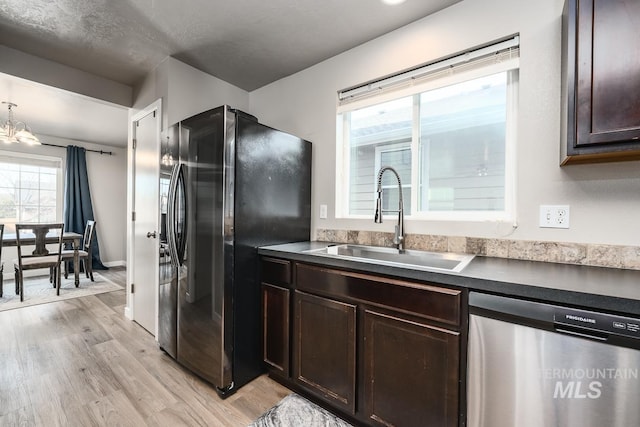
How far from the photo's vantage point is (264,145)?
1949 mm

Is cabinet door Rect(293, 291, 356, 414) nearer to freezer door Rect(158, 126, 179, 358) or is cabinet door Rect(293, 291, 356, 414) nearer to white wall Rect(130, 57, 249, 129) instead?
freezer door Rect(158, 126, 179, 358)

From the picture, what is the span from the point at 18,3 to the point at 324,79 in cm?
210

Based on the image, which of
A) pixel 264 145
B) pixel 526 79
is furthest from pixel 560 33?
pixel 264 145

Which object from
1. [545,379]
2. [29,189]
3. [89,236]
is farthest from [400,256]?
[29,189]

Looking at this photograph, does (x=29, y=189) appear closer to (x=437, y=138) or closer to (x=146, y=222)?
(x=146, y=222)

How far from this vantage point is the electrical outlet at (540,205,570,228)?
4.68 feet

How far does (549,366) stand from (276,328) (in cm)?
141

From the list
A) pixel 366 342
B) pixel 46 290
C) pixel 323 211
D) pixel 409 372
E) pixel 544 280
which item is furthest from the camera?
pixel 46 290

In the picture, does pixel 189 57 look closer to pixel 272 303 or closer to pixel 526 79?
pixel 272 303

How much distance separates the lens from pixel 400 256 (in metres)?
1.87

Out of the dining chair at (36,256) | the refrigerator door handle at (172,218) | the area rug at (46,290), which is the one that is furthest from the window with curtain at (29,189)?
the refrigerator door handle at (172,218)

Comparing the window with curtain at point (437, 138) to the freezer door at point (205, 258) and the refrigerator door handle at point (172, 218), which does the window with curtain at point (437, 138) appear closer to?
the freezer door at point (205, 258)

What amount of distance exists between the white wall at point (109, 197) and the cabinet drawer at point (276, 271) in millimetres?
5430

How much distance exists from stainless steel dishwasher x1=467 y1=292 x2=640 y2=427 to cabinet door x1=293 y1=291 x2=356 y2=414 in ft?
1.90
